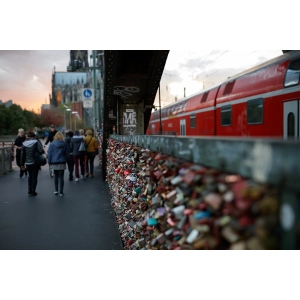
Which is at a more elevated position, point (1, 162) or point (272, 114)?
point (272, 114)

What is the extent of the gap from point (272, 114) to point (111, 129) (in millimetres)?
5597

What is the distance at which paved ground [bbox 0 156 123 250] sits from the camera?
584 centimetres

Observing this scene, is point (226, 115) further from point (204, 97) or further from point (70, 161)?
point (70, 161)

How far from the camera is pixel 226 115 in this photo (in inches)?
548

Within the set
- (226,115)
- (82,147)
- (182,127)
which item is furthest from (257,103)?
(182,127)

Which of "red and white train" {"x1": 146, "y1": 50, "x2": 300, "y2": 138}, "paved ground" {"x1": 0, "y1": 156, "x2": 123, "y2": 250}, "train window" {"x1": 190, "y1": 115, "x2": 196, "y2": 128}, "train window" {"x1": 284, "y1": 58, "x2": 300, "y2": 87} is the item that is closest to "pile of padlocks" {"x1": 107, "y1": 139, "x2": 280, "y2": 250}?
"paved ground" {"x1": 0, "y1": 156, "x2": 123, "y2": 250}

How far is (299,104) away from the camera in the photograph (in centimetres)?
955

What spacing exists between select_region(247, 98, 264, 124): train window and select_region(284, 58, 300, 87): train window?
4.30ft

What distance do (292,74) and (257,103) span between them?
1.83 meters

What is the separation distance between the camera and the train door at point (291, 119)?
967 cm

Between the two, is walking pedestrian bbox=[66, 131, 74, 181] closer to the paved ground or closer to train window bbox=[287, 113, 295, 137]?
the paved ground

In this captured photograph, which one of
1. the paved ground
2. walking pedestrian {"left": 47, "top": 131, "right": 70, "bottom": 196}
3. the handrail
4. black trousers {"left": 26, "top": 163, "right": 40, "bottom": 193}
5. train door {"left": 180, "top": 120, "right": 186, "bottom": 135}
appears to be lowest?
the paved ground
